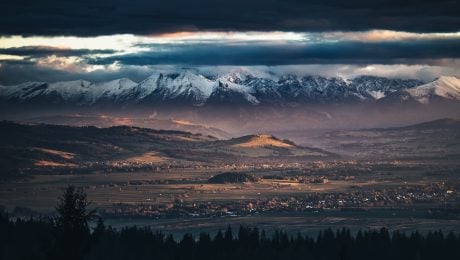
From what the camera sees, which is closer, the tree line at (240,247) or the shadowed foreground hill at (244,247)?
the tree line at (240,247)

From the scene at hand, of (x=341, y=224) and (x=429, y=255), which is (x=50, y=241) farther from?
(x=341, y=224)

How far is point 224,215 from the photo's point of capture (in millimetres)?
193125

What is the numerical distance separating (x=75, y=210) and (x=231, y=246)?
159 feet

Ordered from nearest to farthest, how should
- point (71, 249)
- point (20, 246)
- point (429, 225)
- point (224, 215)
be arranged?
point (71, 249) < point (20, 246) < point (429, 225) < point (224, 215)

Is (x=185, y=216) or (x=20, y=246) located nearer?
(x=20, y=246)

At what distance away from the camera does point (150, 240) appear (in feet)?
369

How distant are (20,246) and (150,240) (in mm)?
15392

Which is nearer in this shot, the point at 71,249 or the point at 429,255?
the point at 71,249

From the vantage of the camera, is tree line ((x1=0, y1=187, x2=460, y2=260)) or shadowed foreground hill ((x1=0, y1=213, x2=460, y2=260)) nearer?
tree line ((x1=0, y1=187, x2=460, y2=260))

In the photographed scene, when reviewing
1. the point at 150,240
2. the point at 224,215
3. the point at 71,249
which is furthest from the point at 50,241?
the point at 224,215

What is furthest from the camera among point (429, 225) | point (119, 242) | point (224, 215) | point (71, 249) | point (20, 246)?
point (224, 215)

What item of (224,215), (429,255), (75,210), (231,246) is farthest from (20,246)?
(224,215)

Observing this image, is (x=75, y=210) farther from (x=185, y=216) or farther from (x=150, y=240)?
(x=185, y=216)

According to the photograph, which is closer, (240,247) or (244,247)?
(240,247)
